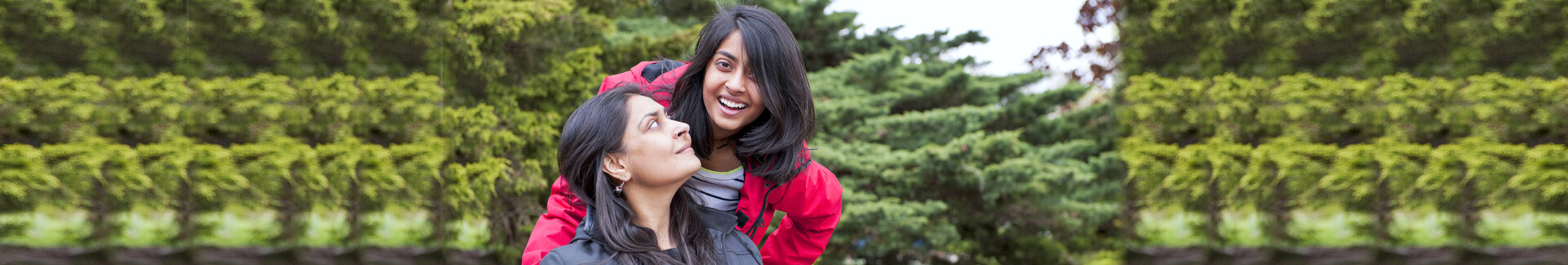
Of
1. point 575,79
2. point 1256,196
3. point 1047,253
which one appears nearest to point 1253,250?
point 1256,196

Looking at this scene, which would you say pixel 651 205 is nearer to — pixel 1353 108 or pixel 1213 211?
pixel 1213 211

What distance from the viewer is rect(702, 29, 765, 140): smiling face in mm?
2658

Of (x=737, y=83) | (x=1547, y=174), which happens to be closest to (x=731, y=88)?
(x=737, y=83)

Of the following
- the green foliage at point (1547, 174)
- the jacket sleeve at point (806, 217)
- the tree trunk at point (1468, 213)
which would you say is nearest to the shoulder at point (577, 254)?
the jacket sleeve at point (806, 217)

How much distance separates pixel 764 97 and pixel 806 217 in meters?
0.77

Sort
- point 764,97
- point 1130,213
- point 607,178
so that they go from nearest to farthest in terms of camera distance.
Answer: point 607,178, point 764,97, point 1130,213

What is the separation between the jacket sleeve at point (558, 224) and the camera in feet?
8.77

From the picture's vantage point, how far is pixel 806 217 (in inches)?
130

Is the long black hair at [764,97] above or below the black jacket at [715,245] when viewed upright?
above

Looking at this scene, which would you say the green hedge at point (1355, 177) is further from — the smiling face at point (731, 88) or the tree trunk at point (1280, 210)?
the smiling face at point (731, 88)

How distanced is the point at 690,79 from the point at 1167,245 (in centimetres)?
346

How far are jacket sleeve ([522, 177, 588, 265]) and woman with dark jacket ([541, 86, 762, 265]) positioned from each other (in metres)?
0.24

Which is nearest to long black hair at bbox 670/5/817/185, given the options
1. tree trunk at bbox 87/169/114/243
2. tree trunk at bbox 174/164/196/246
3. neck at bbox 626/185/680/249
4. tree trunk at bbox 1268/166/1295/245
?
neck at bbox 626/185/680/249

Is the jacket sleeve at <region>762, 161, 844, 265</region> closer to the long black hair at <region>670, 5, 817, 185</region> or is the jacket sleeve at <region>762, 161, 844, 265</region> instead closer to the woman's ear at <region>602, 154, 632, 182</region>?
the long black hair at <region>670, 5, 817, 185</region>
